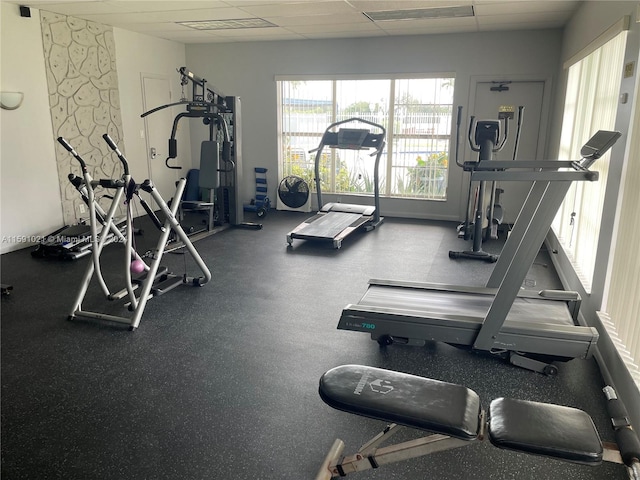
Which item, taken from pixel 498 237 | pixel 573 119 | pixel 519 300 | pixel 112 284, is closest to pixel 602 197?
pixel 519 300

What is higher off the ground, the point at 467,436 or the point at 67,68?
the point at 67,68

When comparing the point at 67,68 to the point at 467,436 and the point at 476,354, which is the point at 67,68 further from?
the point at 467,436

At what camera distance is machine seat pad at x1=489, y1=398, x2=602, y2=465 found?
1522 mm

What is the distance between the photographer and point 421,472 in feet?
7.05

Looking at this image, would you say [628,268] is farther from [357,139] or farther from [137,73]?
[137,73]

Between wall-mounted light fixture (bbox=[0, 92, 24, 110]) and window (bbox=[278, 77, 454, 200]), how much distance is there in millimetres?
3660

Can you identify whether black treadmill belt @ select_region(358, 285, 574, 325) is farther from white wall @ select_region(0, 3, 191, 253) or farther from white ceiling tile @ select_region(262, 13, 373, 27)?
white wall @ select_region(0, 3, 191, 253)

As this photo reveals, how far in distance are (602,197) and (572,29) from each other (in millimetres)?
2847

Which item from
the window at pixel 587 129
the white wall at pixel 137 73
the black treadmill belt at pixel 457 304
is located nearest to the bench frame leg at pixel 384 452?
the black treadmill belt at pixel 457 304

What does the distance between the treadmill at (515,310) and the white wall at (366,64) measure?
3947 millimetres

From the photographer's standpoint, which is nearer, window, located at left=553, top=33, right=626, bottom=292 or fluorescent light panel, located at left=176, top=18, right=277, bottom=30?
window, located at left=553, top=33, right=626, bottom=292

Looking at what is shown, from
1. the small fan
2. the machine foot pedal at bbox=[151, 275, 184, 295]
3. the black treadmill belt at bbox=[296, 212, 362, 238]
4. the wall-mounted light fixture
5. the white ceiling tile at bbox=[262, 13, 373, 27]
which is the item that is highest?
the white ceiling tile at bbox=[262, 13, 373, 27]

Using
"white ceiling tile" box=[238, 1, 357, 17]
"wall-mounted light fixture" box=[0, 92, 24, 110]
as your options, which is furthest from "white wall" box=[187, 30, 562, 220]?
"wall-mounted light fixture" box=[0, 92, 24, 110]

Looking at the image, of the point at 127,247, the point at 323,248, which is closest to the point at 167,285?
the point at 127,247
